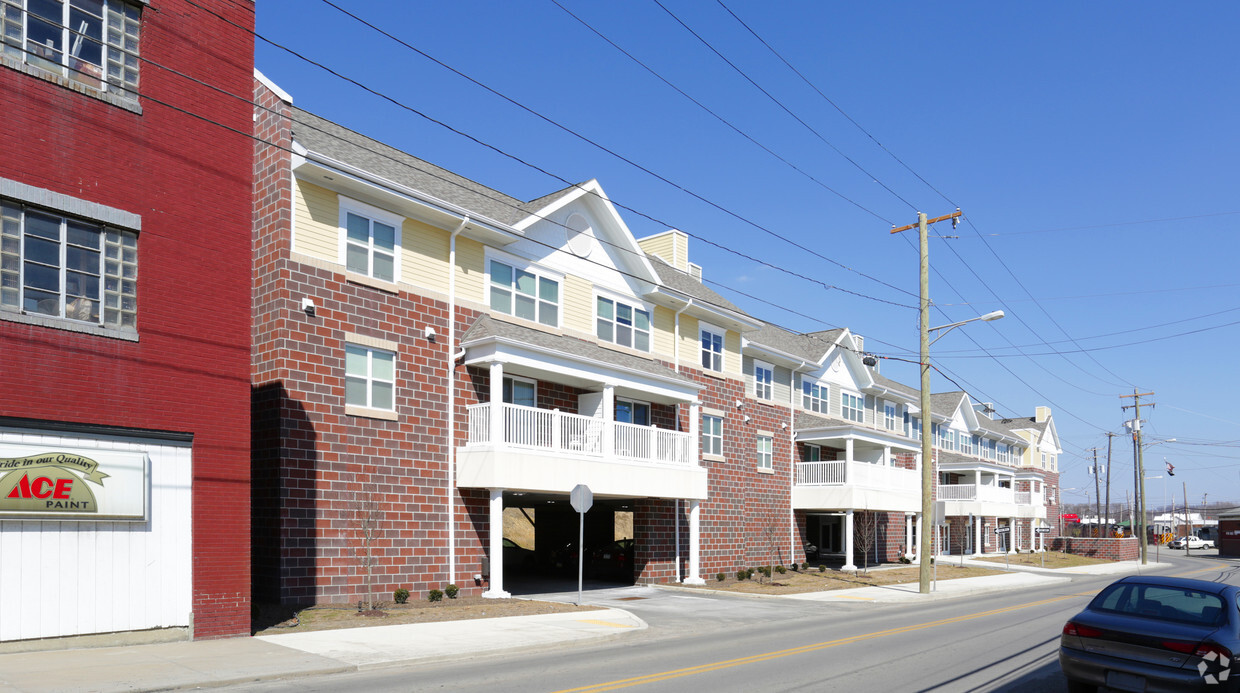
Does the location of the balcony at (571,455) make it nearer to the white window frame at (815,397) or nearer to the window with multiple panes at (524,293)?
the window with multiple panes at (524,293)

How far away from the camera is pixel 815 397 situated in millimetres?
42500

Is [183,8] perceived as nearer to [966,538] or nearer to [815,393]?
[815,393]

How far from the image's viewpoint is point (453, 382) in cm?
2316

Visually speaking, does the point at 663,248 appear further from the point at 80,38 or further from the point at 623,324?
the point at 80,38

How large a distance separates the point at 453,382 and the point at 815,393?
23349 millimetres

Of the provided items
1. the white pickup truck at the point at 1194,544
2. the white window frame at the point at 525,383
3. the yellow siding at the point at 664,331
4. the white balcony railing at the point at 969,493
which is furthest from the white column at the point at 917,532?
the white pickup truck at the point at 1194,544

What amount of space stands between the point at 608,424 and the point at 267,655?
43.3 feet

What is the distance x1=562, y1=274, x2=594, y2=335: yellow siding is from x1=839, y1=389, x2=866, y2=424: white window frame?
2044cm

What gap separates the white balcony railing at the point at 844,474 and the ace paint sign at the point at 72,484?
95.2ft

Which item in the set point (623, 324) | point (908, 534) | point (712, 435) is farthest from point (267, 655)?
point (908, 534)

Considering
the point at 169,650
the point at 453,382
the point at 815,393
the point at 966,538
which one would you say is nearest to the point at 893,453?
the point at 815,393

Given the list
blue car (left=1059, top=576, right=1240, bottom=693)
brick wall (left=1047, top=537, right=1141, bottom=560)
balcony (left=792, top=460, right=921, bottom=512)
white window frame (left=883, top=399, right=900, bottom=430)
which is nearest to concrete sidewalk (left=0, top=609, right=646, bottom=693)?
blue car (left=1059, top=576, right=1240, bottom=693)

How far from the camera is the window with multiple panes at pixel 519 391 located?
24.8m

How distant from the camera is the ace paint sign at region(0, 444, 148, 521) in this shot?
1293 centimetres
